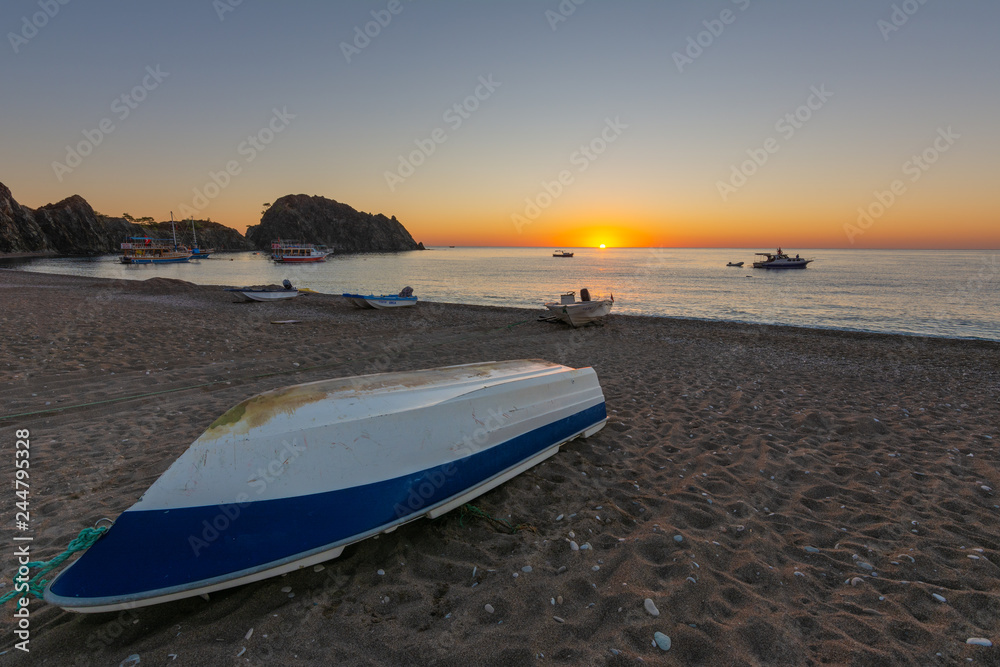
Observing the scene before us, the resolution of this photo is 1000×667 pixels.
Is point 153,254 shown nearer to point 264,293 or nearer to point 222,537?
point 264,293

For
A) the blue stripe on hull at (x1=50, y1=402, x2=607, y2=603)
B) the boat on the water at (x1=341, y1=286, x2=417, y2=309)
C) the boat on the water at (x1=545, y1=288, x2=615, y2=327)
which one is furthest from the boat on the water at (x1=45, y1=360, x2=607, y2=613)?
the boat on the water at (x1=341, y1=286, x2=417, y2=309)

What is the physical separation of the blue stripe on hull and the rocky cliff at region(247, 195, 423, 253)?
15780cm

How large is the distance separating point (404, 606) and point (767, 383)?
8532 millimetres

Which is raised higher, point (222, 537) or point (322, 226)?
point (322, 226)

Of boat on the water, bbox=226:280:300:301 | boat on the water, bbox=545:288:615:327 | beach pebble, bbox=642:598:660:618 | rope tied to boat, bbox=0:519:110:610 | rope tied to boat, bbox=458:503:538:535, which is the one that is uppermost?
boat on the water, bbox=226:280:300:301

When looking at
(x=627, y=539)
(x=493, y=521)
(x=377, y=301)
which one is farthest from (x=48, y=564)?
(x=377, y=301)

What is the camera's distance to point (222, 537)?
8.62 feet

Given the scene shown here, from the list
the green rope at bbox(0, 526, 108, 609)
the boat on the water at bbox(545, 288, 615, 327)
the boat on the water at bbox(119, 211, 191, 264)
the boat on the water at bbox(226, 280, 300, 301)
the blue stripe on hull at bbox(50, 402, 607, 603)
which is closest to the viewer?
the blue stripe on hull at bbox(50, 402, 607, 603)

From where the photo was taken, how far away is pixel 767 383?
878cm

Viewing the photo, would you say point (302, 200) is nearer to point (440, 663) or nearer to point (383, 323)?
point (383, 323)

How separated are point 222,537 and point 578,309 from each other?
14.5m

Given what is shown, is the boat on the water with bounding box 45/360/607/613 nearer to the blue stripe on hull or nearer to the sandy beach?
the blue stripe on hull

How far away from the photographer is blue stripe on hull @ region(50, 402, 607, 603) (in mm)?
2447

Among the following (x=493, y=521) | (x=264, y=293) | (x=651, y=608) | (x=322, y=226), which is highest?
(x=322, y=226)
